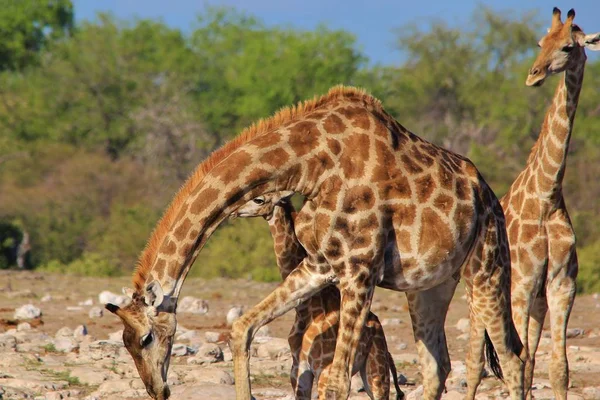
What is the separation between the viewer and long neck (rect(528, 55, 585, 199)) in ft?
29.9

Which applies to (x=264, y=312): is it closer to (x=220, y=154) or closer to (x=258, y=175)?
(x=258, y=175)

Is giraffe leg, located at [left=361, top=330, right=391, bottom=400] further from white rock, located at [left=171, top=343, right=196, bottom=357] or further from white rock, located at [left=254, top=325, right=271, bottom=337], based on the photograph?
white rock, located at [left=254, top=325, right=271, bottom=337]

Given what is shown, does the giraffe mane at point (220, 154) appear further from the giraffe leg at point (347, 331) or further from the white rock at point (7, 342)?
the white rock at point (7, 342)

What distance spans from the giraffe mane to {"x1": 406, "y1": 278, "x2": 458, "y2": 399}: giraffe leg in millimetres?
1384

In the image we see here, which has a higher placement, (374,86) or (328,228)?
(374,86)

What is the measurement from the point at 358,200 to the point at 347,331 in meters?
0.78

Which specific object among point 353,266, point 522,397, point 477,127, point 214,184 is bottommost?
point 522,397

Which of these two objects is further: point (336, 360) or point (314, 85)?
point (314, 85)

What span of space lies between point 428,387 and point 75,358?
392 cm

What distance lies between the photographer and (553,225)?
916 cm

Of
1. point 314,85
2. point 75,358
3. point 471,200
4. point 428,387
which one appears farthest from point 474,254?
point 314,85

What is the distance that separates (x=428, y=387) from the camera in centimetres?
804

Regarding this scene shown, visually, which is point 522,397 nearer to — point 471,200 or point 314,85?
point 471,200

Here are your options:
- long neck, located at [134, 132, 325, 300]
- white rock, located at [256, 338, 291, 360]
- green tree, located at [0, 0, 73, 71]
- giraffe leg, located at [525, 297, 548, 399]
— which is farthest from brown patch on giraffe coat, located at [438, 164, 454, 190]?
green tree, located at [0, 0, 73, 71]
